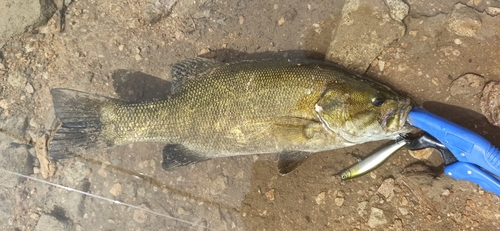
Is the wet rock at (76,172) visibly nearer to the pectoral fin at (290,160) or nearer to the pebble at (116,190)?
the pebble at (116,190)

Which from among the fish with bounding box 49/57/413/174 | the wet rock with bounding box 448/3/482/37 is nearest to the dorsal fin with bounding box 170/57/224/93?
the fish with bounding box 49/57/413/174

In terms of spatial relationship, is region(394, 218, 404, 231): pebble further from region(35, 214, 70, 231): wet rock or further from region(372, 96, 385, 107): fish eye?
region(35, 214, 70, 231): wet rock

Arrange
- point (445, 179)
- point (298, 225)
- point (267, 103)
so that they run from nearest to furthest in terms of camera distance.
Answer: point (267, 103)
point (445, 179)
point (298, 225)

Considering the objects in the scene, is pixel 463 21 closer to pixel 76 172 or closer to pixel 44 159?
pixel 76 172

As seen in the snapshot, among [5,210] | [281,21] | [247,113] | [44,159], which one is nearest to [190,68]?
[247,113]

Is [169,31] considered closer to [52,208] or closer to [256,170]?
[256,170]

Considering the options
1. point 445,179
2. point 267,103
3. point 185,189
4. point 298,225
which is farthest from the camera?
point 185,189

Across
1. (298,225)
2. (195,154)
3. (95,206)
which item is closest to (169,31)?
(195,154)
